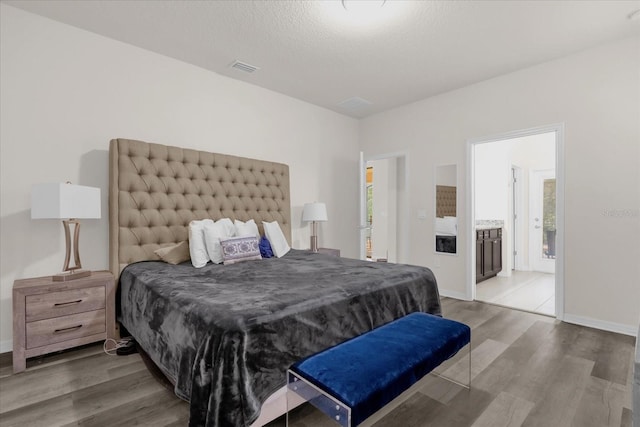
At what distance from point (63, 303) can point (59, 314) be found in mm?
78

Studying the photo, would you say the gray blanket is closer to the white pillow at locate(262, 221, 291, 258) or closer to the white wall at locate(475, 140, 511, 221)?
the white pillow at locate(262, 221, 291, 258)

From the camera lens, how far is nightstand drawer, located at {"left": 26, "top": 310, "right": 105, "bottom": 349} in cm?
215

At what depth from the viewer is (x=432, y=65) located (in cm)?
336

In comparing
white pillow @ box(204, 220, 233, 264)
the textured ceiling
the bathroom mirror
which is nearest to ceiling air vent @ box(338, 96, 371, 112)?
the textured ceiling

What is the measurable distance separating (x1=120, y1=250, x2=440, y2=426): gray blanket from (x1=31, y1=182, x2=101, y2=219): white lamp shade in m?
0.63

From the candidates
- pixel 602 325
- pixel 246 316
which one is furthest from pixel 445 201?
pixel 246 316

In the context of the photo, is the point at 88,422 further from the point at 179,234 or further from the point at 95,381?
the point at 179,234

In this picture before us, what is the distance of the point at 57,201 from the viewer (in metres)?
2.18

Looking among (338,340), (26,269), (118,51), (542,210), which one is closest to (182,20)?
(118,51)

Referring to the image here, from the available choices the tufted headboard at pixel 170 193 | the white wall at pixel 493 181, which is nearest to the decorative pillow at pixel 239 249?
the tufted headboard at pixel 170 193

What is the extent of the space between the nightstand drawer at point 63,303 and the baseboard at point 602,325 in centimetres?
434

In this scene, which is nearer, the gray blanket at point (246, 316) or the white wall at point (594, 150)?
the gray blanket at point (246, 316)

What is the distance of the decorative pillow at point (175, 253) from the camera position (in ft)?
9.15

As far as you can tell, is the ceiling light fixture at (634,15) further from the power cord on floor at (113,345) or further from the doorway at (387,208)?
the power cord on floor at (113,345)
